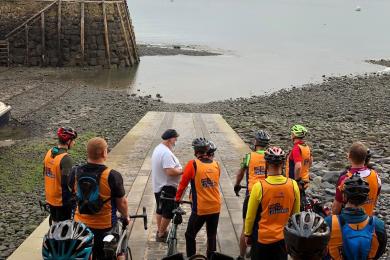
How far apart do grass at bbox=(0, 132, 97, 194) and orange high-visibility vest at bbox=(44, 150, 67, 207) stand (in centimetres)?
595

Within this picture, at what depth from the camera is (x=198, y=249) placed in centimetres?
752

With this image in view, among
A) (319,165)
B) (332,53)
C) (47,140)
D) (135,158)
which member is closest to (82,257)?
(135,158)

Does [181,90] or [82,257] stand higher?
[82,257]

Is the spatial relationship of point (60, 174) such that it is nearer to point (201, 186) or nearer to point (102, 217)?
point (102, 217)

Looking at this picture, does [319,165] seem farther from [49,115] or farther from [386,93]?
[386,93]

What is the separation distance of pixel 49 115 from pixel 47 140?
5.36 metres

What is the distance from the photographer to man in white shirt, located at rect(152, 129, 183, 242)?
7.01 metres

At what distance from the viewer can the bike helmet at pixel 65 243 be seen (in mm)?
3367

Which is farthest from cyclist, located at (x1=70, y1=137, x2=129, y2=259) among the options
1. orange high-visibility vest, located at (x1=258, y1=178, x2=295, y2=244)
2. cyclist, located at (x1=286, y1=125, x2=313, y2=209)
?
cyclist, located at (x1=286, y1=125, x2=313, y2=209)

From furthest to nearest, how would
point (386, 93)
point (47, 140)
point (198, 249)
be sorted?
point (386, 93) < point (47, 140) < point (198, 249)

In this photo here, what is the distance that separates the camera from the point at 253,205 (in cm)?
530

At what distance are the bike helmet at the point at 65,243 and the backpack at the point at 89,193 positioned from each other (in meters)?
1.64

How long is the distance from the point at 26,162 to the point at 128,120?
7.15 meters

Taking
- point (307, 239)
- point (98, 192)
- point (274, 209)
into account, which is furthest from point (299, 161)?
point (307, 239)
